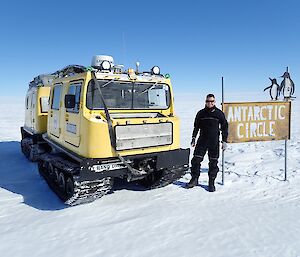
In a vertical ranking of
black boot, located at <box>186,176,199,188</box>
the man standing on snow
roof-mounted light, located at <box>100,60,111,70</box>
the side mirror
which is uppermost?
roof-mounted light, located at <box>100,60,111,70</box>

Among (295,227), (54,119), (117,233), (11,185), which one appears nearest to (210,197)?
(295,227)

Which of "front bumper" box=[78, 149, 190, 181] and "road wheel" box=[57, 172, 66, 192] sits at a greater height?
"front bumper" box=[78, 149, 190, 181]

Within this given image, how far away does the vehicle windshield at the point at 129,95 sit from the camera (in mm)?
5430

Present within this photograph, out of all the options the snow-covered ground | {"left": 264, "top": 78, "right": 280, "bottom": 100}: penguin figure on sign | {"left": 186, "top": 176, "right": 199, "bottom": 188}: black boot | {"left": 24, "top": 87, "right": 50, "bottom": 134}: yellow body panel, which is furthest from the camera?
{"left": 24, "top": 87, "right": 50, "bottom": 134}: yellow body panel

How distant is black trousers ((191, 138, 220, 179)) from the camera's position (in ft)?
19.4

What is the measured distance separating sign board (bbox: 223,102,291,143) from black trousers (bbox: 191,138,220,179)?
0.72m

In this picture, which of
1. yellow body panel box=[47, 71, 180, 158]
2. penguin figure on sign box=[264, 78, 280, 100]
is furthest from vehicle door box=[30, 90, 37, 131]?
penguin figure on sign box=[264, 78, 280, 100]

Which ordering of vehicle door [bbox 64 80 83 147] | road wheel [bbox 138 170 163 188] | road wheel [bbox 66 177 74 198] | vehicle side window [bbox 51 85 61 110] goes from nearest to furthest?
road wheel [bbox 66 177 74 198], vehicle door [bbox 64 80 83 147], road wheel [bbox 138 170 163 188], vehicle side window [bbox 51 85 61 110]

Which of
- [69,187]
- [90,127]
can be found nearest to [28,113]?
[69,187]

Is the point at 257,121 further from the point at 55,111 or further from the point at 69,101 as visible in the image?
the point at 55,111

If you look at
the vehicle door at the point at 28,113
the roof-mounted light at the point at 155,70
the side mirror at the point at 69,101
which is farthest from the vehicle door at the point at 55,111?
the vehicle door at the point at 28,113

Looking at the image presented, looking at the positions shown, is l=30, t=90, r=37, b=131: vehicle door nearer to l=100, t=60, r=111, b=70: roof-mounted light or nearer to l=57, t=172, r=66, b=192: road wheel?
l=57, t=172, r=66, b=192: road wheel

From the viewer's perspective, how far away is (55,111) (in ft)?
22.6

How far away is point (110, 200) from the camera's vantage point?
5652 mm
